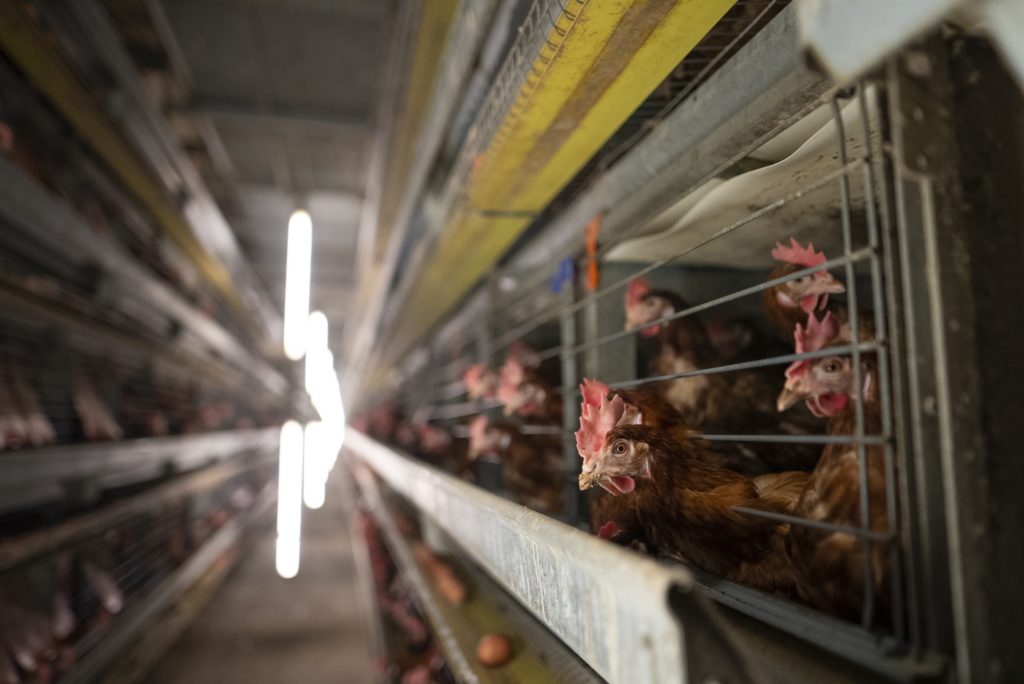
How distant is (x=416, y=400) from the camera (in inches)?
181

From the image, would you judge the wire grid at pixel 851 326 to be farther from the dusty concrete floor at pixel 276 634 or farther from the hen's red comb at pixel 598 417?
the dusty concrete floor at pixel 276 634

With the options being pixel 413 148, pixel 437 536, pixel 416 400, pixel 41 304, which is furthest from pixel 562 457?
pixel 416 400

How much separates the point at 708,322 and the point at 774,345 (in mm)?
206

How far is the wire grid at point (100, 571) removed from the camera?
2.14m

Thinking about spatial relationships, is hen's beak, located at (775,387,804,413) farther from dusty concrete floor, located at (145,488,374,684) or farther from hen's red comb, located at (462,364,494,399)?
dusty concrete floor, located at (145,488,374,684)

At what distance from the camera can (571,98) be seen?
1.00 m

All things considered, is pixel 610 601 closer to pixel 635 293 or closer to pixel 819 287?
pixel 819 287

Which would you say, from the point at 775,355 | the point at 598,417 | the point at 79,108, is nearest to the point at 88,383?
the point at 79,108

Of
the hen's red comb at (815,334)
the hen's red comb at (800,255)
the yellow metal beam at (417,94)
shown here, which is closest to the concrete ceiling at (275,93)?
the yellow metal beam at (417,94)

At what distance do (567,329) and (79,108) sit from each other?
2103mm

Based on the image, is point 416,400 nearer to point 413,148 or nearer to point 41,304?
point 413,148

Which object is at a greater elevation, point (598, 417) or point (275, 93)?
point (275, 93)

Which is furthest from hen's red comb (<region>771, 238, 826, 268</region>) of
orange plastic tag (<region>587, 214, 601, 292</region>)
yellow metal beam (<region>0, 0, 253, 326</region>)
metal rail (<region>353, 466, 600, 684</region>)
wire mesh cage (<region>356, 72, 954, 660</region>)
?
yellow metal beam (<region>0, 0, 253, 326</region>)

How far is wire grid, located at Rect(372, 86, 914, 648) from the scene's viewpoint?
58cm
